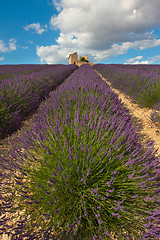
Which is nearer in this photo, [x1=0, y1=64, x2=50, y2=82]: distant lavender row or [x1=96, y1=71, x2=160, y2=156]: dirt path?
[x1=96, y1=71, x2=160, y2=156]: dirt path

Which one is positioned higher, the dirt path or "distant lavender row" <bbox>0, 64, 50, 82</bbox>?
"distant lavender row" <bbox>0, 64, 50, 82</bbox>

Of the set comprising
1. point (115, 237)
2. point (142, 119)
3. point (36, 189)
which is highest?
point (36, 189)

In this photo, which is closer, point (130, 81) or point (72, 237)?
point (72, 237)

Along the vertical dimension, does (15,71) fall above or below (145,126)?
above

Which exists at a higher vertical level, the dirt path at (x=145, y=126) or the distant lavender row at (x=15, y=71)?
the distant lavender row at (x=15, y=71)

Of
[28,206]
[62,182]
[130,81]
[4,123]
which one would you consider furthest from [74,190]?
[130,81]

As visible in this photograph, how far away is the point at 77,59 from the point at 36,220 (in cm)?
4430

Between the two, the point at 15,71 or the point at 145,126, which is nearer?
the point at 145,126

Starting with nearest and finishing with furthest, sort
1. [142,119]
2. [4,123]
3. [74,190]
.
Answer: [74,190] → [4,123] → [142,119]

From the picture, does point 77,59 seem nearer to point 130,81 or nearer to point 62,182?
point 130,81

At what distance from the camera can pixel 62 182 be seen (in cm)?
121

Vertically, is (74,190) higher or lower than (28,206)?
higher

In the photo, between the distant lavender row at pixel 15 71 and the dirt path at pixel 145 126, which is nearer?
the dirt path at pixel 145 126

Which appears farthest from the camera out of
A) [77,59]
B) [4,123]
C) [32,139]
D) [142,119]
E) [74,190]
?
[77,59]
